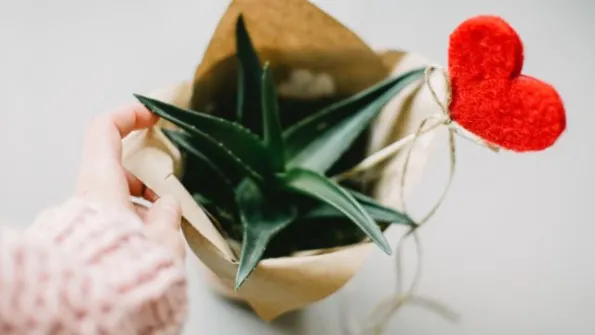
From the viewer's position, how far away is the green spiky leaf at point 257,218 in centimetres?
49

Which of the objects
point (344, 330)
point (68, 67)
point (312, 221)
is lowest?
point (344, 330)

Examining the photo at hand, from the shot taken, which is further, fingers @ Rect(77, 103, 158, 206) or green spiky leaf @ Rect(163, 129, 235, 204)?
green spiky leaf @ Rect(163, 129, 235, 204)

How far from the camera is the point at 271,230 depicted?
527mm

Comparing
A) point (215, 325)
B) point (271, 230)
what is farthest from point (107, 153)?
point (215, 325)

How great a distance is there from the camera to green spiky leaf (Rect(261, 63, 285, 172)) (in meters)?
→ 0.53

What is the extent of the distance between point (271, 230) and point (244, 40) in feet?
0.48

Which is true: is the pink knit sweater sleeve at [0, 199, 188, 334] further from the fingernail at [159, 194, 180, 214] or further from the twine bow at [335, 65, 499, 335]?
the twine bow at [335, 65, 499, 335]

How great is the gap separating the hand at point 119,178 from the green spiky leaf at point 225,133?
0.09 feet

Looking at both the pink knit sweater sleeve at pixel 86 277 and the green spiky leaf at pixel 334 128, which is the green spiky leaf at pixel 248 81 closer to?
the green spiky leaf at pixel 334 128

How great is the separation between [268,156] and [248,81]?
63mm

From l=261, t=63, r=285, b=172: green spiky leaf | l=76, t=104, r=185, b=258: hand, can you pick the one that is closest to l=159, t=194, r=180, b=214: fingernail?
l=76, t=104, r=185, b=258: hand

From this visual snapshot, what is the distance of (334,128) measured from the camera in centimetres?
57

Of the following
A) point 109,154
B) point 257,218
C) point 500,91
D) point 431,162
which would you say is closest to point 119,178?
point 109,154

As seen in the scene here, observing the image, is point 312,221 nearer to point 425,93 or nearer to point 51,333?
point 425,93
